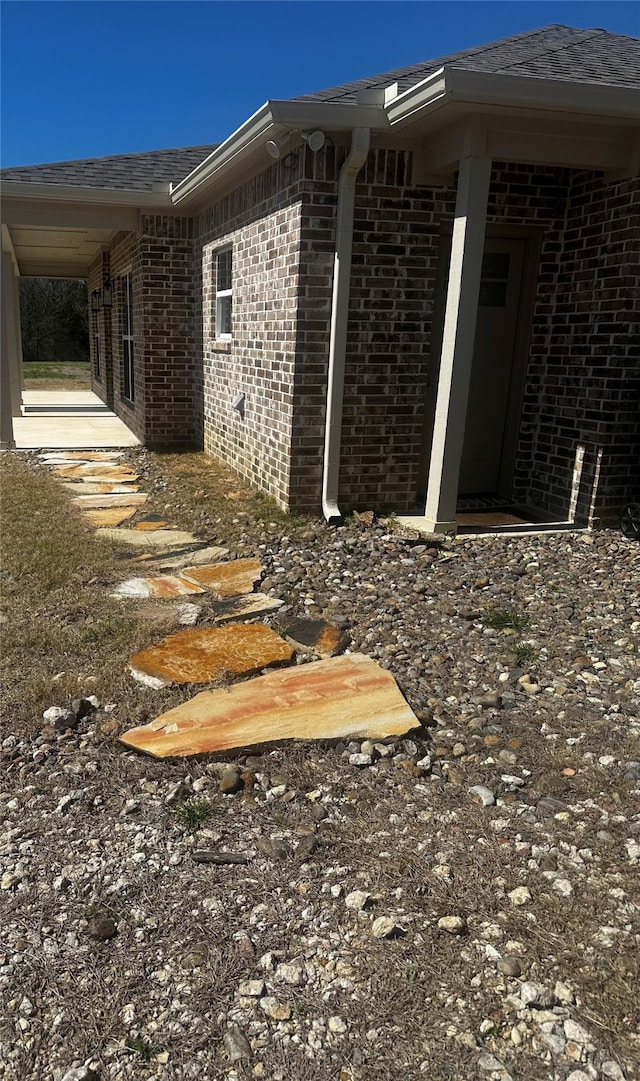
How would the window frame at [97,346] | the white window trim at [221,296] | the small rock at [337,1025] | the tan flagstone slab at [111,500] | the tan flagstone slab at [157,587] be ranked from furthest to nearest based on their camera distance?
the window frame at [97,346], the white window trim at [221,296], the tan flagstone slab at [111,500], the tan flagstone slab at [157,587], the small rock at [337,1025]

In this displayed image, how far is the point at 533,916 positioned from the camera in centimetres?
217

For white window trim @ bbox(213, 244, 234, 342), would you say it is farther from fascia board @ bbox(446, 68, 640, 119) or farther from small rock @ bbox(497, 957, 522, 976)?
small rock @ bbox(497, 957, 522, 976)

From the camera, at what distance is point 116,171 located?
31.9ft

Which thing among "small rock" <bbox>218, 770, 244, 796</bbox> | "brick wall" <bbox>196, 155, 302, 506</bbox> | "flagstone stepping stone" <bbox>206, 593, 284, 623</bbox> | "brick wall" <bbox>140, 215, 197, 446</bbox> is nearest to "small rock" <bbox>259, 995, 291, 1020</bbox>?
"small rock" <bbox>218, 770, 244, 796</bbox>

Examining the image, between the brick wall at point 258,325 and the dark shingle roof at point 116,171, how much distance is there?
1.06 meters

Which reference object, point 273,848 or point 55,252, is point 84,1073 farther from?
point 55,252

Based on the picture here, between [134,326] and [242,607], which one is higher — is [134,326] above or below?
above

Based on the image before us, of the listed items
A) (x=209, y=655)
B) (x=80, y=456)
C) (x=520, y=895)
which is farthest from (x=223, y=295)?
(x=520, y=895)

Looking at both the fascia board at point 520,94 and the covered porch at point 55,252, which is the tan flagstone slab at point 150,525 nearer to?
the fascia board at point 520,94

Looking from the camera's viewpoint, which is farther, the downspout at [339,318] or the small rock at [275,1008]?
the downspout at [339,318]

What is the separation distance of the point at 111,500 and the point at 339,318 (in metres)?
2.87

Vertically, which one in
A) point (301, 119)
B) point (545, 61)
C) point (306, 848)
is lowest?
point (306, 848)

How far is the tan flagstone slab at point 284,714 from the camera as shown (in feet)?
9.88

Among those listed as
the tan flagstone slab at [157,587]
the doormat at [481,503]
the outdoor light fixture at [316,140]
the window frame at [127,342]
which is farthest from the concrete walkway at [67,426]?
the outdoor light fixture at [316,140]
